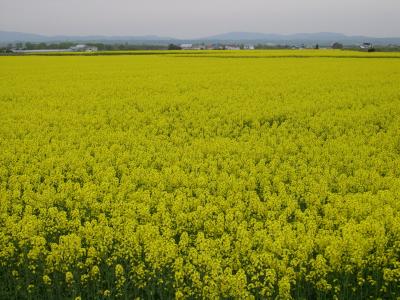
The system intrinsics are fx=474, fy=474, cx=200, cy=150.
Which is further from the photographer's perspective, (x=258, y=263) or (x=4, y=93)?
(x=4, y=93)

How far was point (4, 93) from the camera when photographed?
22219 millimetres

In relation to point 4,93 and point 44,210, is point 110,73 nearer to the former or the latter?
point 4,93

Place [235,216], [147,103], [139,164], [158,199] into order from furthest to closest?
[147,103], [139,164], [158,199], [235,216]

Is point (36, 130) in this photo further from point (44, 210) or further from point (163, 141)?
point (44, 210)

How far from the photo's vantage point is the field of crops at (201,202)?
20.7 ft

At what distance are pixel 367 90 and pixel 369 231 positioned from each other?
54.6 ft

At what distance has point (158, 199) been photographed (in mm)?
8617

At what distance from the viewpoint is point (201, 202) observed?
8.59m

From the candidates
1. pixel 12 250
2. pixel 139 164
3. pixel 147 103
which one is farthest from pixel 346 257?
pixel 147 103

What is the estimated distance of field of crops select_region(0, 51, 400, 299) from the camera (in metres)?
6.32

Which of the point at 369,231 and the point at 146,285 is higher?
the point at 369,231

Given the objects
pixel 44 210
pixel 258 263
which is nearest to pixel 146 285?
pixel 258 263

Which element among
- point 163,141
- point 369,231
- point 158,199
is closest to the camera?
point 369,231

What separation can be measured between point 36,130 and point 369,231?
420 inches
